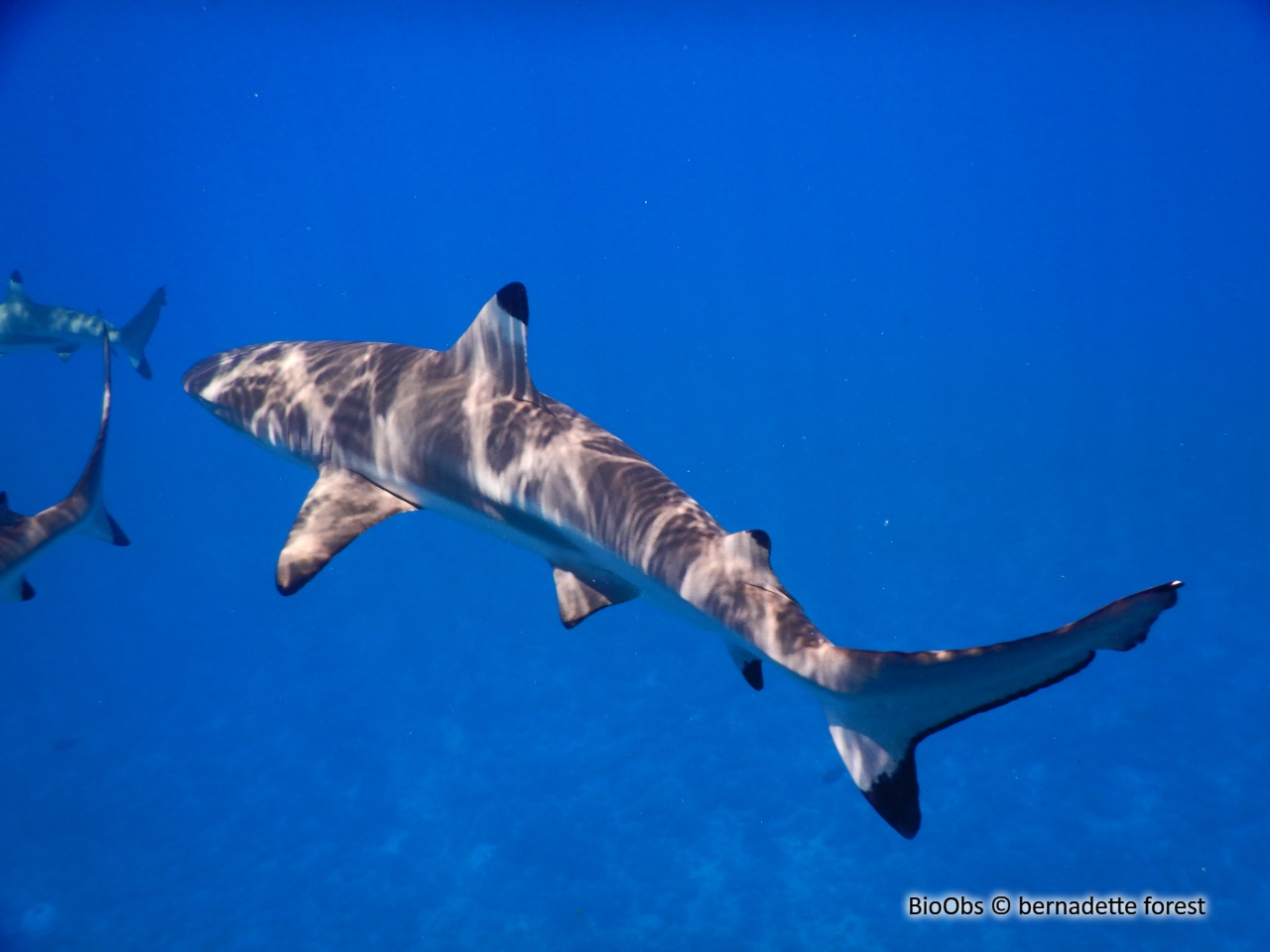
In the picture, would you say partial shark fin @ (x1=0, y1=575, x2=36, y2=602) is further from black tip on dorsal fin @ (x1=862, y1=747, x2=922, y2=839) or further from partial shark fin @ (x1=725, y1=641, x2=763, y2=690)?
black tip on dorsal fin @ (x1=862, y1=747, x2=922, y2=839)

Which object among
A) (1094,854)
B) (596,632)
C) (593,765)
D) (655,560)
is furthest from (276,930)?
(1094,854)

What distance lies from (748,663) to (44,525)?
7.91 m

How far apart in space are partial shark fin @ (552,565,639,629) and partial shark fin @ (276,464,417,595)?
1.57 m

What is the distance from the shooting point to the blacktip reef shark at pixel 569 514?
10.6ft

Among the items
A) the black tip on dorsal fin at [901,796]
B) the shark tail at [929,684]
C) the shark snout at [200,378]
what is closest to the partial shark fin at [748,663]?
the shark tail at [929,684]

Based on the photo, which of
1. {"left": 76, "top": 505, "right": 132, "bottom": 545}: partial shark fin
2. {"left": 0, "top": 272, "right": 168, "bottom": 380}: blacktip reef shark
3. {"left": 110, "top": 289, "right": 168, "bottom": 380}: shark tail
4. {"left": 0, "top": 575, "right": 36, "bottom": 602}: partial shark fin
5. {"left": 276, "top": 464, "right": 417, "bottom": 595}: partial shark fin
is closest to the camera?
{"left": 276, "top": 464, "right": 417, "bottom": 595}: partial shark fin

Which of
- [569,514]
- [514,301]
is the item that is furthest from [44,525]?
[569,514]

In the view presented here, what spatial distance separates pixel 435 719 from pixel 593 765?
162 inches

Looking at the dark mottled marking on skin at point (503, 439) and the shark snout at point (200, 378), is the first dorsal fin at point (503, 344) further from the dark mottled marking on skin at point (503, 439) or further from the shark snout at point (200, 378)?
the shark snout at point (200, 378)

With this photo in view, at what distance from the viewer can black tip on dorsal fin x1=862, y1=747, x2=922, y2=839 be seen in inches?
140

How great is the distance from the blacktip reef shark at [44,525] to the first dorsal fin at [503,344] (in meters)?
4.57

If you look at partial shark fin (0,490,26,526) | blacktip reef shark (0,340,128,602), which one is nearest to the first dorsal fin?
blacktip reef shark (0,340,128,602)

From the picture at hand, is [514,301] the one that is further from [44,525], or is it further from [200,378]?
[44,525]

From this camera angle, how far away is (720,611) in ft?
12.8
